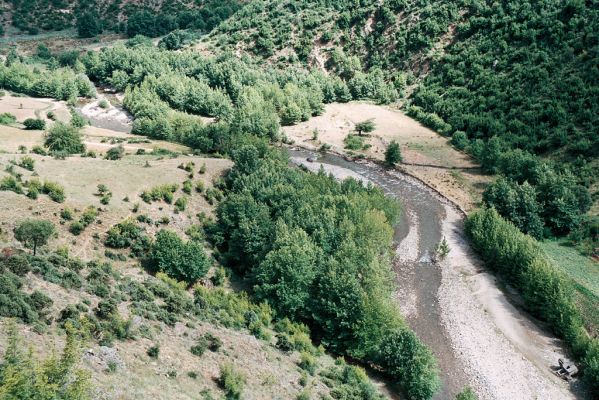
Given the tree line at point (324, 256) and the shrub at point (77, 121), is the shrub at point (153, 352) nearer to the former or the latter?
the tree line at point (324, 256)

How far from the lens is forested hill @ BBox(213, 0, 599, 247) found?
93875 millimetres

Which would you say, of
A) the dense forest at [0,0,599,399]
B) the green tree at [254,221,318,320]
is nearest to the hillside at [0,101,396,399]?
the dense forest at [0,0,599,399]

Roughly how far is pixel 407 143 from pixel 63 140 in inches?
2648

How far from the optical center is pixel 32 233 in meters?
59.5

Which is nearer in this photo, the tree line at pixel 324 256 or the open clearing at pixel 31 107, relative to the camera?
the tree line at pixel 324 256

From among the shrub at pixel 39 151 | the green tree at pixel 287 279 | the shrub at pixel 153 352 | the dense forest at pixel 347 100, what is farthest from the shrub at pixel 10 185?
the shrub at pixel 153 352

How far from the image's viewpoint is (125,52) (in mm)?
152750

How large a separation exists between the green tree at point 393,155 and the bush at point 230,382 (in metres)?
73.4

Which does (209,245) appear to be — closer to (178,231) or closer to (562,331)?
(178,231)

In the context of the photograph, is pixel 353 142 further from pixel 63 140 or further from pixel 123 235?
pixel 123 235

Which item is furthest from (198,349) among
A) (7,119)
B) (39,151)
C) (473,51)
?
(473,51)

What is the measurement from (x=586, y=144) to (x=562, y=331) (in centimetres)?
4688

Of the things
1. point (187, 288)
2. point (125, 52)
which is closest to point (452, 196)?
point (187, 288)

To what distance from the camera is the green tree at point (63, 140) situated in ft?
322
